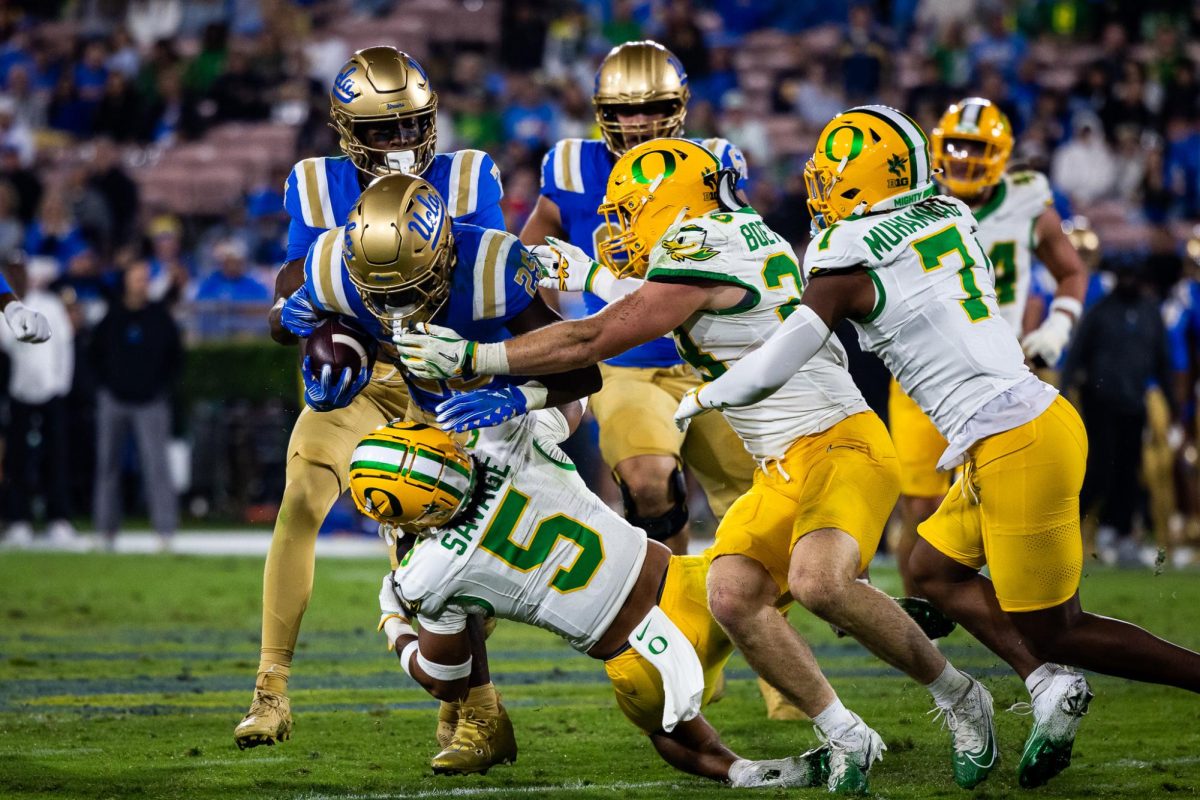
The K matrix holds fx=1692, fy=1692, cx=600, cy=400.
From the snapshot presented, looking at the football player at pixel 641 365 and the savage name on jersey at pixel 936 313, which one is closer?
the savage name on jersey at pixel 936 313

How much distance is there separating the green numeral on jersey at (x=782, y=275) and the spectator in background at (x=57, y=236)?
11060 mm

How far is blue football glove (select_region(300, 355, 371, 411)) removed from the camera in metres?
4.20

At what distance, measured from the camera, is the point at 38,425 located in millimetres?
11812

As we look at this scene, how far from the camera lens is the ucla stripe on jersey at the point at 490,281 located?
13.8ft

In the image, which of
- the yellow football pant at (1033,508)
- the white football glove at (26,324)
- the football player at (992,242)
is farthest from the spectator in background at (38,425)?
the yellow football pant at (1033,508)

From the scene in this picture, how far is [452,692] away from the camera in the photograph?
426 cm

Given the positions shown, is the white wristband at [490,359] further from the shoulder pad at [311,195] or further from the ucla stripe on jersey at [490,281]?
the shoulder pad at [311,195]

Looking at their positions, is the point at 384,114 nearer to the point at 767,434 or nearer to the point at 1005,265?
the point at 767,434

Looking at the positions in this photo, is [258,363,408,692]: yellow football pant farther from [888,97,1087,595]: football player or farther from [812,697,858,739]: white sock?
[888,97,1087,595]: football player

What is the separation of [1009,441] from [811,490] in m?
0.50

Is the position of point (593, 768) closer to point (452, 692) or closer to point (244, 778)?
point (452, 692)

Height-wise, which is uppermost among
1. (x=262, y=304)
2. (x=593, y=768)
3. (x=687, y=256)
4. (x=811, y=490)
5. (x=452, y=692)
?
(x=687, y=256)

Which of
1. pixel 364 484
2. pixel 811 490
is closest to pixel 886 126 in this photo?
pixel 811 490

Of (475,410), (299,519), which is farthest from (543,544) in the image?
(299,519)
